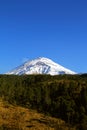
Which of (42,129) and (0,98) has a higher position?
(0,98)

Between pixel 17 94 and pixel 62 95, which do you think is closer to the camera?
pixel 62 95

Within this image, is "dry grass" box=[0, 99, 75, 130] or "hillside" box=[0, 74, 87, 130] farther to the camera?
"hillside" box=[0, 74, 87, 130]

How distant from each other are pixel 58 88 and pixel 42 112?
82.4 ft

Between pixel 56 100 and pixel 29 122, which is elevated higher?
pixel 56 100

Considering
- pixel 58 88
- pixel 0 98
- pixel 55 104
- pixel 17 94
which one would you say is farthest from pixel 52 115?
pixel 0 98

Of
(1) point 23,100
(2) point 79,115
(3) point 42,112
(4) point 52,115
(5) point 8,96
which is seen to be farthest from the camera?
(5) point 8,96

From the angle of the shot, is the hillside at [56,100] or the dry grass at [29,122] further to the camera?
the hillside at [56,100]

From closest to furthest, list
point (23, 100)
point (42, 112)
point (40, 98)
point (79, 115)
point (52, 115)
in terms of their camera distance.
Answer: point (79, 115)
point (52, 115)
point (42, 112)
point (40, 98)
point (23, 100)

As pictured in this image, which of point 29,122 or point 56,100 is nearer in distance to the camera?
point 29,122

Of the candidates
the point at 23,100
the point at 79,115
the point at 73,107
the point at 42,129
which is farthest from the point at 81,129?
the point at 23,100

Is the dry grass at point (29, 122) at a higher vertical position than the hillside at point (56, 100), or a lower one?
lower

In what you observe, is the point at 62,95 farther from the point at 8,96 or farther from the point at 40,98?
the point at 8,96

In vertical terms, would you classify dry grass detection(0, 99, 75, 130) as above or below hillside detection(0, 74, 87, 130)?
below

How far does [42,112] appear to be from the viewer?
14788 cm
